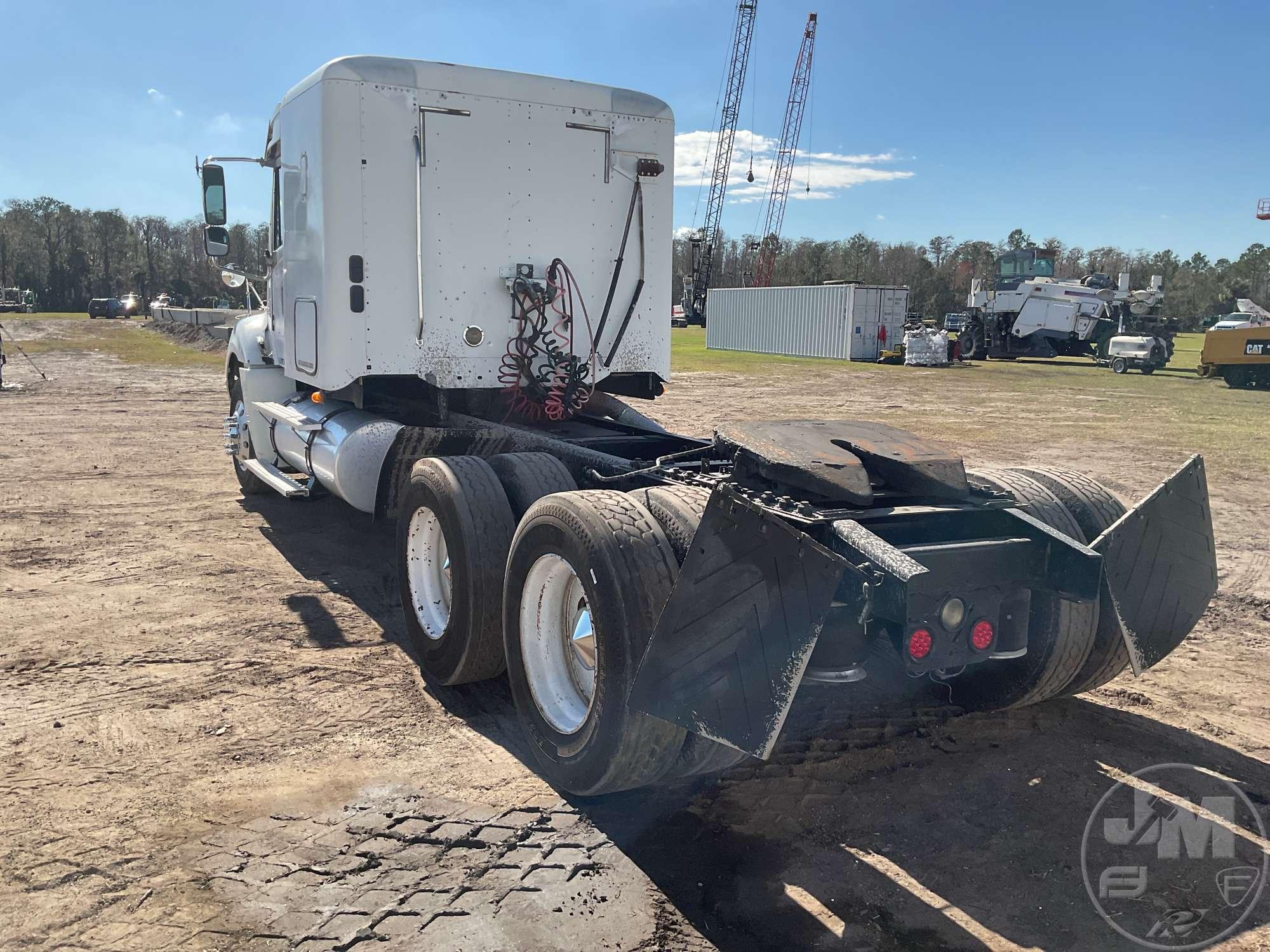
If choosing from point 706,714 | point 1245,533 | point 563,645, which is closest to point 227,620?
point 563,645

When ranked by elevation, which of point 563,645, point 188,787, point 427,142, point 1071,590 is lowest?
point 188,787

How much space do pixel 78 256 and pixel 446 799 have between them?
12242cm

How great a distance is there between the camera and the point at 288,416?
7395mm

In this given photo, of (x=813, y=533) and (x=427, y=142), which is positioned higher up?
(x=427, y=142)

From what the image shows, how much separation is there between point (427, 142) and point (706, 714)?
4.30 m

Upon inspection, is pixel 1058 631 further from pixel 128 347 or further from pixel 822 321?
pixel 128 347

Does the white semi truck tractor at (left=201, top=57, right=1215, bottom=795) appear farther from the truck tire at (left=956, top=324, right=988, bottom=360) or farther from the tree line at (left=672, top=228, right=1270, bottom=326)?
the tree line at (left=672, top=228, right=1270, bottom=326)

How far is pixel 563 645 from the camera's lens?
394 cm

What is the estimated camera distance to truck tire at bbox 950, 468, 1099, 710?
3818 millimetres

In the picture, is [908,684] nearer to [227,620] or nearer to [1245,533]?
[227,620]

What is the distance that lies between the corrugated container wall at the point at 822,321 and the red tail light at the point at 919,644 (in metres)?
33.9

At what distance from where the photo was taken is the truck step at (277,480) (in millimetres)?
6797

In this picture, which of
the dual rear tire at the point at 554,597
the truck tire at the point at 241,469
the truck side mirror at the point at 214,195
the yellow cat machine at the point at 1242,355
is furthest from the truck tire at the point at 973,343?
the dual rear tire at the point at 554,597

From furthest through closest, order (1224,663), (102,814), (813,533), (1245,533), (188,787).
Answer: (1245,533) → (1224,663) → (188,787) → (102,814) → (813,533)
